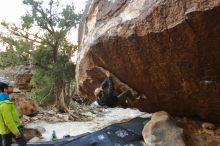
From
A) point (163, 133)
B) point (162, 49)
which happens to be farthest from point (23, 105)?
point (162, 49)

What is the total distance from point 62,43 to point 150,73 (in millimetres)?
14225

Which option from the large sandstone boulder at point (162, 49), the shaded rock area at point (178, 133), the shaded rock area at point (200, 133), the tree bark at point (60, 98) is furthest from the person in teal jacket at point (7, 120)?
the tree bark at point (60, 98)

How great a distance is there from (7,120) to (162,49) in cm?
280

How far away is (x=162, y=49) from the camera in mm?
3818

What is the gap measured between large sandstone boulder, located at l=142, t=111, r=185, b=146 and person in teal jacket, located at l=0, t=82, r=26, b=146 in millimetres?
2134

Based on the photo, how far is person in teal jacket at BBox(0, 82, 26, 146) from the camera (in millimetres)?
5000

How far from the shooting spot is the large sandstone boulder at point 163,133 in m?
4.41

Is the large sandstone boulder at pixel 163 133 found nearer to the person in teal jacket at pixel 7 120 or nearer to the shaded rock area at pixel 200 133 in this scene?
the shaded rock area at pixel 200 133

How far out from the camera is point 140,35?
386 centimetres

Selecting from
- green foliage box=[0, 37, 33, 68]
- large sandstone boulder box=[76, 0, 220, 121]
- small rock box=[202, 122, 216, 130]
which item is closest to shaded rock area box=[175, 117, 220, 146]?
small rock box=[202, 122, 216, 130]

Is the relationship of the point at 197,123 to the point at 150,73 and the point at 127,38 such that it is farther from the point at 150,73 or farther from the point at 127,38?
the point at 127,38

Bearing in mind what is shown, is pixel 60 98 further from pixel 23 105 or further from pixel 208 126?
pixel 208 126

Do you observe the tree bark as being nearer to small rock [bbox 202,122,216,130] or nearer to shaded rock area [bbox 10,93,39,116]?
shaded rock area [bbox 10,93,39,116]

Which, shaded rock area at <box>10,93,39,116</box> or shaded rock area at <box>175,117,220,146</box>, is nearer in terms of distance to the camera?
shaded rock area at <box>175,117,220,146</box>
